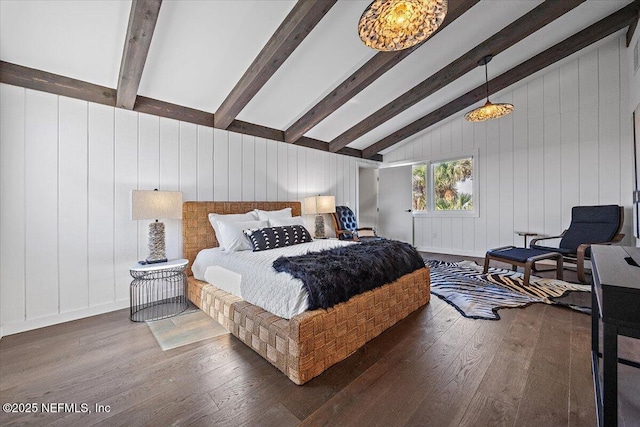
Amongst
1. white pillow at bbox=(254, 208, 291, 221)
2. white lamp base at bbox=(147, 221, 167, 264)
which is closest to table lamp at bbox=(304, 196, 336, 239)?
white pillow at bbox=(254, 208, 291, 221)

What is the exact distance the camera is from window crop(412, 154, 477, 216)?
5.56m

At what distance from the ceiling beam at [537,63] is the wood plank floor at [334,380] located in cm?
379

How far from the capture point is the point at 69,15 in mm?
2127

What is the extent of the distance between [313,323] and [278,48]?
8.39 feet

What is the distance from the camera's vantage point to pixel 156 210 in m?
2.82

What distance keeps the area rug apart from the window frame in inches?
201

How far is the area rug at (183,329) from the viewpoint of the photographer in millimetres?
2225

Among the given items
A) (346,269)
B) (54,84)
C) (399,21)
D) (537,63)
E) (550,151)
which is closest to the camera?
(399,21)

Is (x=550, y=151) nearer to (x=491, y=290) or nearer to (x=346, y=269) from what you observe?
(x=491, y=290)

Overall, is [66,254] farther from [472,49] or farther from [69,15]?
[472,49]

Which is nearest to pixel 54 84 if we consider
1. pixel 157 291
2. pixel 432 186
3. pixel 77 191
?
pixel 77 191

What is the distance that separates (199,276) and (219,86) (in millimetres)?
2293

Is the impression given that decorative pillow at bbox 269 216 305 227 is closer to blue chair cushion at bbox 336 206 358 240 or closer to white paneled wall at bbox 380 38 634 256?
blue chair cushion at bbox 336 206 358 240

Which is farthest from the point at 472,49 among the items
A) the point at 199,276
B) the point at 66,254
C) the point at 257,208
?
the point at 66,254
